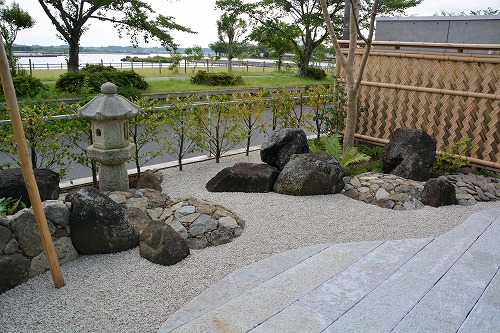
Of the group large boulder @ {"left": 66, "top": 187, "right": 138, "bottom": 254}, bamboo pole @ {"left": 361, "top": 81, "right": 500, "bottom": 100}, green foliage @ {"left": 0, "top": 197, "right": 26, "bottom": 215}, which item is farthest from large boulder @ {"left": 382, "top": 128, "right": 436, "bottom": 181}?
green foliage @ {"left": 0, "top": 197, "right": 26, "bottom": 215}

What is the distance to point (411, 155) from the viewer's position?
6.71 m

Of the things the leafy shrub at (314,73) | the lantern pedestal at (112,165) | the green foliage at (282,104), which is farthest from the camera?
the leafy shrub at (314,73)

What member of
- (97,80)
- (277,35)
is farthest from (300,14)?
(97,80)

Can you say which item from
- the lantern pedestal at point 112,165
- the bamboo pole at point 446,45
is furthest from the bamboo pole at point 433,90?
the lantern pedestal at point 112,165

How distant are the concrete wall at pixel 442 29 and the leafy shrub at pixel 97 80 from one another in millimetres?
9746

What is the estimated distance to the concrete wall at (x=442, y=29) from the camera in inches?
407

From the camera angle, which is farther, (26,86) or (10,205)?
(26,86)

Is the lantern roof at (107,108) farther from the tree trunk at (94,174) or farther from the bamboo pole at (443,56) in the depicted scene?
the bamboo pole at (443,56)

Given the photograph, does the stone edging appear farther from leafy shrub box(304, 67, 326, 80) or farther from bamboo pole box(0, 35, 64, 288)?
leafy shrub box(304, 67, 326, 80)

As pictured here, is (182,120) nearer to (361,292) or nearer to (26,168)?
(26,168)

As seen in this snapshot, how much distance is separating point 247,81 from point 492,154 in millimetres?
17765

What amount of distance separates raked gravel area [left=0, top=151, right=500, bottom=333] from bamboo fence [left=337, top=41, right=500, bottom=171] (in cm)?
180

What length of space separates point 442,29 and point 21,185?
10.7m

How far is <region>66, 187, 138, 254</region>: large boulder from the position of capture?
13.0 feet
